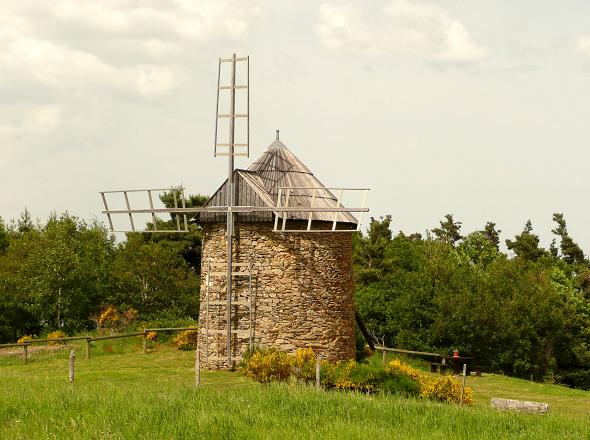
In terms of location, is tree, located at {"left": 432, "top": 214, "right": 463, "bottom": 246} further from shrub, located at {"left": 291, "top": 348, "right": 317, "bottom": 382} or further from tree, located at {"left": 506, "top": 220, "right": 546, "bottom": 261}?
shrub, located at {"left": 291, "top": 348, "right": 317, "bottom": 382}

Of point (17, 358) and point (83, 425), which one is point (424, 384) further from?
point (17, 358)

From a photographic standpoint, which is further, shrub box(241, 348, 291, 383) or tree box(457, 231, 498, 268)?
tree box(457, 231, 498, 268)

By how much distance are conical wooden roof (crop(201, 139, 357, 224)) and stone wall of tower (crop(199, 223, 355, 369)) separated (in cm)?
60

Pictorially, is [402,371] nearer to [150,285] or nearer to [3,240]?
[150,285]

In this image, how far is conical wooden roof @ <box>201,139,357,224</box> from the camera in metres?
25.8

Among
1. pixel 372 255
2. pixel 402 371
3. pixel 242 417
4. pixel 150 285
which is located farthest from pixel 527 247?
pixel 242 417

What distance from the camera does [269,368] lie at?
23812mm

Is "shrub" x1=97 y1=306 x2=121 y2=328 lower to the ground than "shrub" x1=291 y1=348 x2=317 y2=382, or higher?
higher

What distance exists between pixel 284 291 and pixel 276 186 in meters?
3.55

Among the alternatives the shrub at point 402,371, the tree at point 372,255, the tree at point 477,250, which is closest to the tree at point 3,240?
the tree at point 372,255

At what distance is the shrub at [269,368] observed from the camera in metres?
23.8

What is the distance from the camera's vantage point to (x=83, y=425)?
1234cm

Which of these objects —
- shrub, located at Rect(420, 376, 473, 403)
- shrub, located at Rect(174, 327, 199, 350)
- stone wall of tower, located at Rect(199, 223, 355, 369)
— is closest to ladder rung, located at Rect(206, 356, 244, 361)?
stone wall of tower, located at Rect(199, 223, 355, 369)

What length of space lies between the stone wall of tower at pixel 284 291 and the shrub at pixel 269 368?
1.09 metres
